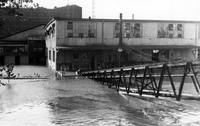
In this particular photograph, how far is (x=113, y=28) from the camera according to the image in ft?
138

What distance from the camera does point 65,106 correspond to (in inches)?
769

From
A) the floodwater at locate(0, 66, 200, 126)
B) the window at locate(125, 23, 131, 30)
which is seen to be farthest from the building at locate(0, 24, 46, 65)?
the floodwater at locate(0, 66, 200, 126)

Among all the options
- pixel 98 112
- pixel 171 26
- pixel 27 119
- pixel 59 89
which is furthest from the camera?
pixel 171 26

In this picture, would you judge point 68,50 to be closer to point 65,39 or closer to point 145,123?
point 65,39

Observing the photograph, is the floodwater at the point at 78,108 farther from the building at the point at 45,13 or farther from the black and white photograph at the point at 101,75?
the building at the point at 45,13

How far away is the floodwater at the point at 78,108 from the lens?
15398 millimetres

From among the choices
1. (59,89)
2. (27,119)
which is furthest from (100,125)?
(59,89)

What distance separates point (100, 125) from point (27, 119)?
470cm

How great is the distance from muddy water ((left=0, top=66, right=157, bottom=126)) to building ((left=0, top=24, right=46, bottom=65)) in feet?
95.2

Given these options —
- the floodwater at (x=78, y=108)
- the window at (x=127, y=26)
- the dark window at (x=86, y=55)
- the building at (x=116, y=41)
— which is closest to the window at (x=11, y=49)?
the building at (x=116, y=41)

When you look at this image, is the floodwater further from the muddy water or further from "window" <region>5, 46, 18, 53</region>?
"window" <region>5, 46, 18, 53</region>

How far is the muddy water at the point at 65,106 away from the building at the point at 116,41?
11.4 m

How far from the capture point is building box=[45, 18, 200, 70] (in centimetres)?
4075

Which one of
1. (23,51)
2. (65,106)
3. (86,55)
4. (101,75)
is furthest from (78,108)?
(23,51)
